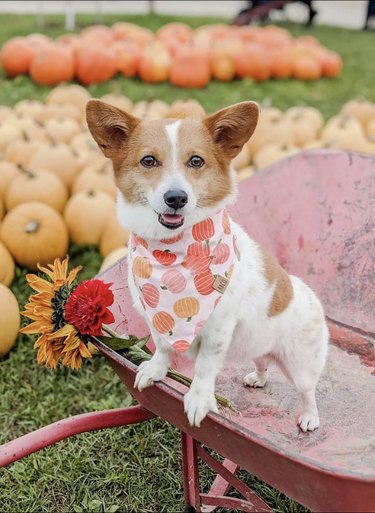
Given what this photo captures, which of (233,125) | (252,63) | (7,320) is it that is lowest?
(252,63)

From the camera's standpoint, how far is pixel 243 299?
205 centimetres

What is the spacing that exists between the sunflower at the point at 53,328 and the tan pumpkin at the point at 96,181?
2074 millimetres

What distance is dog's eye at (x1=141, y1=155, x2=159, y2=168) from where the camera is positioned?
1.91m

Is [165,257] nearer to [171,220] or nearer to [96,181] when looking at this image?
[171,220]

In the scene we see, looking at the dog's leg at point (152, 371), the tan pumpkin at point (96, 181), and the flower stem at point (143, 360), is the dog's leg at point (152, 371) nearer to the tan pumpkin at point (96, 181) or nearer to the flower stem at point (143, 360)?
the flower stem at point (143, 360)

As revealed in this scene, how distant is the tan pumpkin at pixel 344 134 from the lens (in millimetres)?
4746

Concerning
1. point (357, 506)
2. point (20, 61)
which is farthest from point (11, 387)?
point (20, 61)

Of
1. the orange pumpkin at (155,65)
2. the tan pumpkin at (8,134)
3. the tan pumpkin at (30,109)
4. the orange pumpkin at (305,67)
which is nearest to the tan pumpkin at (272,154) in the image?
the tan pumpkin at (8,134)

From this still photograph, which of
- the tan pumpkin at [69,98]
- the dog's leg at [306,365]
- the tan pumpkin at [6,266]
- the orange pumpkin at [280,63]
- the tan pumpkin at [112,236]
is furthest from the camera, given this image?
the orange pumpkin at [280,63]

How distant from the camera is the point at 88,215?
387cm

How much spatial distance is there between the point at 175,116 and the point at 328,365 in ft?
3.87

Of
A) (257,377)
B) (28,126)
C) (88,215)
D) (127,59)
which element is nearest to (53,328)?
(257,377)

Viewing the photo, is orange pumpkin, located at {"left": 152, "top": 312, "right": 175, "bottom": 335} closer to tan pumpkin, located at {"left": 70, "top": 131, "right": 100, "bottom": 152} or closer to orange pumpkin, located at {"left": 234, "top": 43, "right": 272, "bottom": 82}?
tan pumpkin, located at {"left": 70, "top": 131, "right": 100, "bottom": 152}

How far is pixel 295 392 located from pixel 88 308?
98 cm
